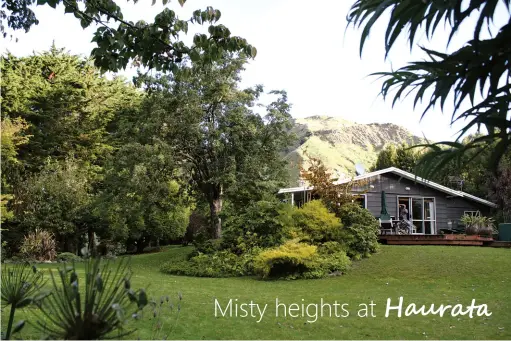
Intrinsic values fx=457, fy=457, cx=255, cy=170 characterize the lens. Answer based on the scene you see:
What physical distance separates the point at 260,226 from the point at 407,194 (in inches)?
386

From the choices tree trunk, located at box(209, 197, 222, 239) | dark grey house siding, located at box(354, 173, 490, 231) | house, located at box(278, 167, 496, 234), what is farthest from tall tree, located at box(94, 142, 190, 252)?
dark grey house siding, located at box(354, 173, 490, 231)

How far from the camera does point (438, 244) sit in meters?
16.6

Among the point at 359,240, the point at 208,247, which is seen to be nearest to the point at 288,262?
the point at 359,240

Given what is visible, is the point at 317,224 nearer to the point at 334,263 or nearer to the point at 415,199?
the point at 334,263

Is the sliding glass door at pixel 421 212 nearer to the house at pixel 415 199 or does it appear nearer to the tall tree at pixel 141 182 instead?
the house at pixel 415 199

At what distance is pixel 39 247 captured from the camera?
18.3m

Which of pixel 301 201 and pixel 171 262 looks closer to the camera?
pixel 171 262

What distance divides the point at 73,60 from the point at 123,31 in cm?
2443

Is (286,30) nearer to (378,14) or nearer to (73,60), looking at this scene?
(378,14)

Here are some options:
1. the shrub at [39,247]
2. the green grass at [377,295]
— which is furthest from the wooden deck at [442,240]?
the shrub at [39,247]

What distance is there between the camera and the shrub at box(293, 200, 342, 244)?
1423cm

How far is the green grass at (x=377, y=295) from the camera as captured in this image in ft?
19.7

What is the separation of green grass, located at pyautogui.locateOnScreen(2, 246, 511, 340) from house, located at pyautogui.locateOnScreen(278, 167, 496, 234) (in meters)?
6.06

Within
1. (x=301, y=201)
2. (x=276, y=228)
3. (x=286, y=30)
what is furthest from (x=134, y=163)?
(x=286, y=30)
